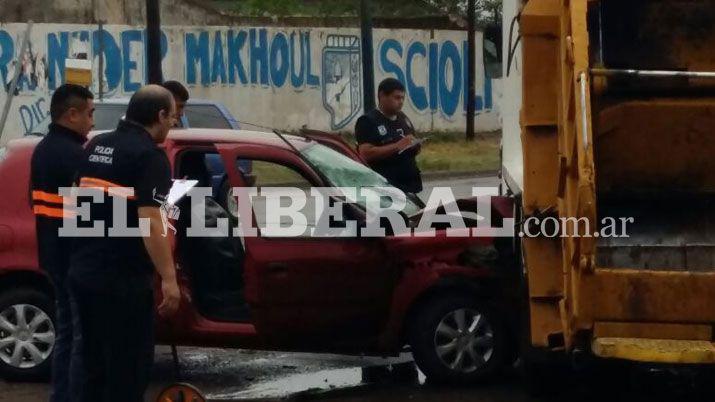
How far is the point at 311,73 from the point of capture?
36.3 metres

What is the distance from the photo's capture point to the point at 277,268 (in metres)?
8.69

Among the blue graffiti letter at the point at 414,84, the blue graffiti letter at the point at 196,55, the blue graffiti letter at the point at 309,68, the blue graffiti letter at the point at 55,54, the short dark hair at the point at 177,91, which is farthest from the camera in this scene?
the blue graffiti letter at the point at 414,84

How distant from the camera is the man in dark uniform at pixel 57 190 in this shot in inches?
302

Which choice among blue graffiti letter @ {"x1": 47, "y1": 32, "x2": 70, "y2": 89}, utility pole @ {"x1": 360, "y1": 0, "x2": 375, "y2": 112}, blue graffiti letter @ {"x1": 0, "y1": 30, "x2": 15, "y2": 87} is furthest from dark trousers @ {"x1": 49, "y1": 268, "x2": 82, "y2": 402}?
blue graffiti letter @ {"x1": 47, "y1": 32, "x2": 70, "y2": 89}

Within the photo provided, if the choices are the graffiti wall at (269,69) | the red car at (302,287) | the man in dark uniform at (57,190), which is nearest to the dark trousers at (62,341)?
the man in dark uniform at (57,190)

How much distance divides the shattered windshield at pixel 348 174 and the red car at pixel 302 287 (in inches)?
3.6

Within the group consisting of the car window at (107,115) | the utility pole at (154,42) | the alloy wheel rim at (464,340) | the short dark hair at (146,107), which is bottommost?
the alloy wheel rim at (464,340)

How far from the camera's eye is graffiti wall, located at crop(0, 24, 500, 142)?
32750 mm

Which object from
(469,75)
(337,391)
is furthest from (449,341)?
(469,75)

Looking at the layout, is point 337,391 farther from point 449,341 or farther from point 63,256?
point 63,256

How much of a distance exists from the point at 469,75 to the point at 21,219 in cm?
2842

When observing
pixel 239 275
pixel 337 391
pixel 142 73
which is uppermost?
pixel 142 73

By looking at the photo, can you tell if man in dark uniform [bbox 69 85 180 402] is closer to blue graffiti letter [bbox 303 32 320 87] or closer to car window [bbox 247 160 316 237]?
car window [bbox 247 160 316 237]

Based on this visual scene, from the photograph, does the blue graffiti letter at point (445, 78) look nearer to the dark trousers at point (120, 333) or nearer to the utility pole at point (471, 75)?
the utility pole at point (471, 75)
